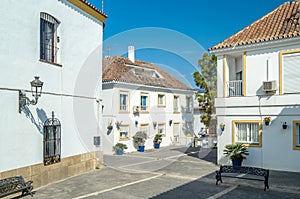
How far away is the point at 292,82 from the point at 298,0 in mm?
5377

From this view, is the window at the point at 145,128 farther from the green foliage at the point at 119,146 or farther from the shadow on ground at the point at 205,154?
the shadow on ground at the point at 205,154

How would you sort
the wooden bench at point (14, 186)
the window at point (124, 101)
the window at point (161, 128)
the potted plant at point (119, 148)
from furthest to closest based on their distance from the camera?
the window at point (161, 128) → the window at point (124, 101) → the potted plant at point (119, 148) → the wooden bench at point (14, 186)

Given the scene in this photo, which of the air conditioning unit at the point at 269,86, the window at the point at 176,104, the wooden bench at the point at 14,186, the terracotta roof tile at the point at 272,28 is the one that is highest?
the terracotta roof tile at the point at 272,28

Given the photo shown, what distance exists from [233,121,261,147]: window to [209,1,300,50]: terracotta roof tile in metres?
3.84

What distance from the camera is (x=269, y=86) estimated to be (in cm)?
1237

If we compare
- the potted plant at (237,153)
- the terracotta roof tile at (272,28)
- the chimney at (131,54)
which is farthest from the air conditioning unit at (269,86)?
the chimney at (131,54)

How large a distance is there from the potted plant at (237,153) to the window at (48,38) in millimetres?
8777

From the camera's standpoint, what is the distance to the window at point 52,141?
401 inches

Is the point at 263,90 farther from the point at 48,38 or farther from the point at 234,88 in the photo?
the point at 48,38

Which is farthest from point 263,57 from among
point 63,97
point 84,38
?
point 63,97

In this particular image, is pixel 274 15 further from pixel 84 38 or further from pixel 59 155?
pixel 59 155

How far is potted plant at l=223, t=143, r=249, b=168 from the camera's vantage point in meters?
12.9

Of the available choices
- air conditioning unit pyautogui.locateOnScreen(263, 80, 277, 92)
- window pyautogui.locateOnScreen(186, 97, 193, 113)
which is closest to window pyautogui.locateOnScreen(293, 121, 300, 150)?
air conditioning unit pyautogui.locateOnScreen(263, 80, 277, 92)

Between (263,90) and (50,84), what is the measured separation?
361 inches
